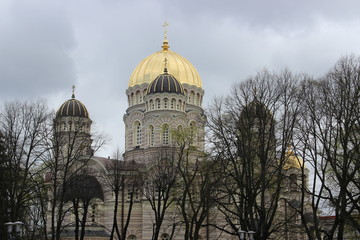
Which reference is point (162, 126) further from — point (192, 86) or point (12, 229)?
point (12, 229)

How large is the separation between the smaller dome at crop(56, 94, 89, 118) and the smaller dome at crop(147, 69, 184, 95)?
7.25 metres

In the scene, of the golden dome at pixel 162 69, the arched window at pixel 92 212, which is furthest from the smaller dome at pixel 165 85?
the arched window at pixel 92 212

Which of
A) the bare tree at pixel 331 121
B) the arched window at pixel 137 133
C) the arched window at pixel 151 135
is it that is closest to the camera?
the bare tree at pixel 331 121

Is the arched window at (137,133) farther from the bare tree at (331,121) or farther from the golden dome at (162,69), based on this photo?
the bare tree at (331,121)

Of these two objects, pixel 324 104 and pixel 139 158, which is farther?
pixel 139 158

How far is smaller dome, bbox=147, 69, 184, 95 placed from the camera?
56.5 meters

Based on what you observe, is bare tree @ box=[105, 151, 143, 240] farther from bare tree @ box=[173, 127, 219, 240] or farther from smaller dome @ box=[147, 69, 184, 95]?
smaller dome @ box=[147, 69, 184, 95]

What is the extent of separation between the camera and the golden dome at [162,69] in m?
61.4

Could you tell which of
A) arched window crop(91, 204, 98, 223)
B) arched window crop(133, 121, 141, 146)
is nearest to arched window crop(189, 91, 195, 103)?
arched window crop(133, 121, 141, 146)

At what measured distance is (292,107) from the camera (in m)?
26.2

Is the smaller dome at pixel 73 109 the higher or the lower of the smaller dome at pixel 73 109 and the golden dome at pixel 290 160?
the higher

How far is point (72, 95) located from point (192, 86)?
496 inches

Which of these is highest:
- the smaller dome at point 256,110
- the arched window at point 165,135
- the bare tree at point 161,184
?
the arched window at point 165,135

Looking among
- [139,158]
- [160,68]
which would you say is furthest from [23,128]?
[160,68]
